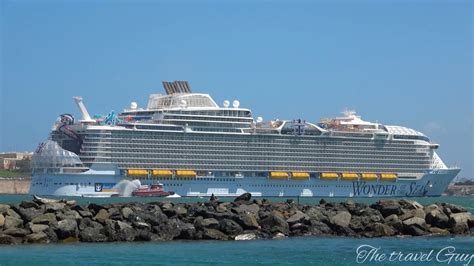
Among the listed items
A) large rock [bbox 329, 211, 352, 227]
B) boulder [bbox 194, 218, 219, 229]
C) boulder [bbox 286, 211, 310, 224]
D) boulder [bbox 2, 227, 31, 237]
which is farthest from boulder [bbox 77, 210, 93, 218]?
large rock [bbox 329, 211, 352, 227]

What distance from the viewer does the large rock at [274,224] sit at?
115 feet

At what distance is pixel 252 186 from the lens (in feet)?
298

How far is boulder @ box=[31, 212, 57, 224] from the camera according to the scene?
3219 centimetres

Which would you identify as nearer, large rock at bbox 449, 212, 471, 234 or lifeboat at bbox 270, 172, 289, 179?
large rock at bbox 449, 212, 471, 234

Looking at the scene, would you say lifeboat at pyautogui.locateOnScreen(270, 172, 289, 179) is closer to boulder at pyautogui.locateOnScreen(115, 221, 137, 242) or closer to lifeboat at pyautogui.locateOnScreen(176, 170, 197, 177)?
lifeboat at pyautogui.locateOnScreen(176, 170, 197, 177)

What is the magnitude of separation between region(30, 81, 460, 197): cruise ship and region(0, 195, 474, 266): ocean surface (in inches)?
1955

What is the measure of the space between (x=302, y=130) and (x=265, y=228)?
204ft

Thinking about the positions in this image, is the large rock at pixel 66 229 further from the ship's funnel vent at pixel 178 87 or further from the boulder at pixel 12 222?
the ship's funnel vent at pixel 178 87

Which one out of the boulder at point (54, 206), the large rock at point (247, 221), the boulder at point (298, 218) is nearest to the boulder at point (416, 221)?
the boulder at point (298, 218)

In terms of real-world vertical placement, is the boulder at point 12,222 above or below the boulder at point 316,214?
below

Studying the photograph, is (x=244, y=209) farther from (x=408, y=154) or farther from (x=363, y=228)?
(x=408, y=154)

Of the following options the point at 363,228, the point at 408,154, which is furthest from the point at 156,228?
the point at 408,154

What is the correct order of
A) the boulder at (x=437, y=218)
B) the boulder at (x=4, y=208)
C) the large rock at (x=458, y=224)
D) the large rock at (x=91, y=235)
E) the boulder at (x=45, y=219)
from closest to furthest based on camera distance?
the large rock at (x=91, y=235) < the boulder at (x=45, y=219) < the boulder at (x=4, y=208) < the large rock at (x=458, y=224) < the boulder at (x=437, y=218)

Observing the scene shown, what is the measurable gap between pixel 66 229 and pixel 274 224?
23.8 ft
